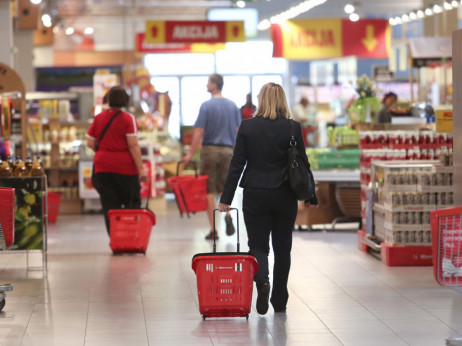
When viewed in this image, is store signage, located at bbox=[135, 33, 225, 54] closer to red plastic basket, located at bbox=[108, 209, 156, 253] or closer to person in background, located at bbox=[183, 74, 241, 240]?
person in background, located at bbox=[183, 74, 241, 240]

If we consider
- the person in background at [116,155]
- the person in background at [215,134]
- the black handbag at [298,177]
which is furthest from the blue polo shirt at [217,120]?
the black handbag at [298,177]

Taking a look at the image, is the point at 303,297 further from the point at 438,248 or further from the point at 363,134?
the point at 363,134

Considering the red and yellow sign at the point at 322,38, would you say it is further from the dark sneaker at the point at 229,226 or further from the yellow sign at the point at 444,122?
the yellow sign at the point at 444,122

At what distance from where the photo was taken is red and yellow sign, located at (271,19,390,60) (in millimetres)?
18828

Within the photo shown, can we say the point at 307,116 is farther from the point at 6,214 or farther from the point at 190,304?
the point at 6,214

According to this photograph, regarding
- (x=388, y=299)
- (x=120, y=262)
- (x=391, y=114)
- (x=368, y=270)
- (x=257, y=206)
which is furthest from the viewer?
(x=391, y=114)

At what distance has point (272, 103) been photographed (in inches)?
257

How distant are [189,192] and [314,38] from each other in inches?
331

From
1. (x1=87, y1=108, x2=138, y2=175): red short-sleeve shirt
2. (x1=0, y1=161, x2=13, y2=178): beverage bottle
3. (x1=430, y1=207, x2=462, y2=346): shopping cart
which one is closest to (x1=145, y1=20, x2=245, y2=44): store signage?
(x1=87, y1=108, x2=138, y2=175): red short-sleeve shirt

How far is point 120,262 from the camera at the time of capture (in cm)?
930

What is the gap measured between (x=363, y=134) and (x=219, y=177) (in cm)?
168

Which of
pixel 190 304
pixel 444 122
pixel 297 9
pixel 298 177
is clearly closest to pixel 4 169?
pixel 190 304

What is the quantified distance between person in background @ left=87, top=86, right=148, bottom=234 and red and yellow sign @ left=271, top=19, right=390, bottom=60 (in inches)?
379

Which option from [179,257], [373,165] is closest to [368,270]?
[373,165]
